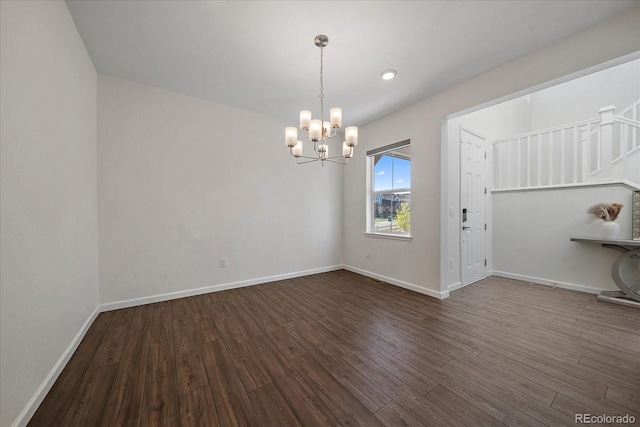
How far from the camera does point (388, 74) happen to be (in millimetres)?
2654

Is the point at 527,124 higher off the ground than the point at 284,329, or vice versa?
the point at 527,124

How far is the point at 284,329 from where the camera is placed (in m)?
2.28

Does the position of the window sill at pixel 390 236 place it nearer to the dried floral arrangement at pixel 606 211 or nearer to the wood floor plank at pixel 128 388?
the dried floral arrangement at pixel 606 211

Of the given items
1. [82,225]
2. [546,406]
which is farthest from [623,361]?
[82,225]

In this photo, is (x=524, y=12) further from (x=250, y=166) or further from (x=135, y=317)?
(x=135, y=317)

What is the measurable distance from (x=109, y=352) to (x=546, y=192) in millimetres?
6137

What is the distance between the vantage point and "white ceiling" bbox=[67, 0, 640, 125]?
1.81m

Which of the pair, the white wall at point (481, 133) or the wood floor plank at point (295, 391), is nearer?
the wood floor plank at point (295, 391)

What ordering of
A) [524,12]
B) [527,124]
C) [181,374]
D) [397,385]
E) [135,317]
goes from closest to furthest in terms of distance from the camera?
[397,385], [181,374], [524,12], [135,317], [527,124]

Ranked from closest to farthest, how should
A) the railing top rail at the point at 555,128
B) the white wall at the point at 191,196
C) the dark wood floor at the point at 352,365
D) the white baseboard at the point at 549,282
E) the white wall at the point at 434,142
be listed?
the dark wood floor at the point at 352,365 < the white wall at the point at 434,142 < the white wall at the point at 191,196 < the white baseboard at the point at 549,282 < the railing top rail at the point at 555,128

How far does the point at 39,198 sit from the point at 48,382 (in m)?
1.25

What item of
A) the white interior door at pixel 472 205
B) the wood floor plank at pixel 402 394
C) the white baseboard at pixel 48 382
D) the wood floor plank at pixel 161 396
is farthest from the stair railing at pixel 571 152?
the white baseboard at pixel 48 382

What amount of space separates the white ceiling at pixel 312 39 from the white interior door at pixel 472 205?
138 cm

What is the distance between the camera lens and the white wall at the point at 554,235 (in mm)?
3164
